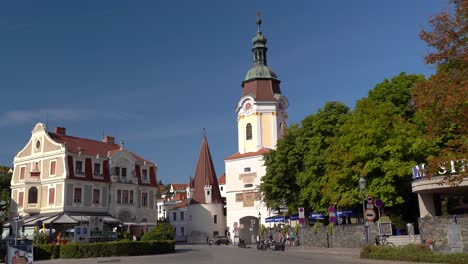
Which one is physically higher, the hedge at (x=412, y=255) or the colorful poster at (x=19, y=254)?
the colorful poster at (x=19, y=254)

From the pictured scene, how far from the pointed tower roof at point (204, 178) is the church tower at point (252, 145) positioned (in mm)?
5260

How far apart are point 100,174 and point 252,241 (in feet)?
81.2

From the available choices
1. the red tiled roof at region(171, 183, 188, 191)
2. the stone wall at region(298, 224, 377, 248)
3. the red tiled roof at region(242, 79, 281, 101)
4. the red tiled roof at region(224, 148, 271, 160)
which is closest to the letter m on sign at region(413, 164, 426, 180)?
the stone wall at region(298, 224, 377, 248)

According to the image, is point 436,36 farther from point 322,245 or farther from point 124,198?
point 124,198

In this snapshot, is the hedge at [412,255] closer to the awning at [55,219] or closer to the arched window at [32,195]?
the awning at [55,219]

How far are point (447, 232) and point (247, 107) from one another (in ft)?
157

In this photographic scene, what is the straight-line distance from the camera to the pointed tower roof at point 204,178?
7612 centimetres

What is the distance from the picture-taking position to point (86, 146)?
57156 mm

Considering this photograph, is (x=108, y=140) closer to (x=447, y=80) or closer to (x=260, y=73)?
(x=260, y=73)

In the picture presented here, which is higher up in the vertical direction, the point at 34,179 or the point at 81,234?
the point at 34,179

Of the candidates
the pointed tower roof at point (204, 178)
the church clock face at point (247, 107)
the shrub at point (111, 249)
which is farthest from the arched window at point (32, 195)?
the church clock face at point (247, 107)

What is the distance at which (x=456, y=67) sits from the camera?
55.5 ft

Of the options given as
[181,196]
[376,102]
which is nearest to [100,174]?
[376,102]

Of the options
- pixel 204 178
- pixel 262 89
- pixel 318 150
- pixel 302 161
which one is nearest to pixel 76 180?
pixel 302 161
